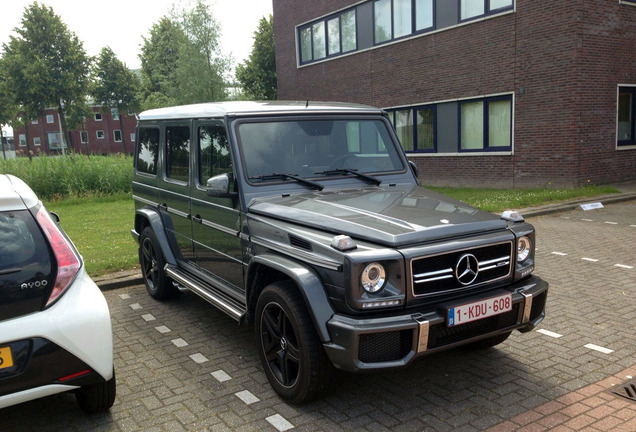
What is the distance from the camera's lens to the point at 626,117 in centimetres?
1518

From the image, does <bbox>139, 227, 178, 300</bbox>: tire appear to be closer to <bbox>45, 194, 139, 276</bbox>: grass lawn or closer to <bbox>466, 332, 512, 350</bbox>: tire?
<bbox>45, 194, 139, 276</bbox>: grass lawn

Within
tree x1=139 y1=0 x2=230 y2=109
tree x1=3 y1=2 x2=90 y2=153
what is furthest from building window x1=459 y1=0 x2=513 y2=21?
tree x1=3 y1=2 x2=90 y2=153

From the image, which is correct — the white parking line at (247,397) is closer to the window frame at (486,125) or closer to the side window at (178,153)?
the side window at (178,153)

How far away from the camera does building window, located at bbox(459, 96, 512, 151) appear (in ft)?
52.3

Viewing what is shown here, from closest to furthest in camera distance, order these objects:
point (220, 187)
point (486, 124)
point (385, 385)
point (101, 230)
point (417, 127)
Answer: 1. point (385, 385)
2. point (220, 187)
3. point (101, 230)
4. point (486, 124)
5. point (417, 127)

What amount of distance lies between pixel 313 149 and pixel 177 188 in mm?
1617

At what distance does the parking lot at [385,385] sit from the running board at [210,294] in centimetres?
43

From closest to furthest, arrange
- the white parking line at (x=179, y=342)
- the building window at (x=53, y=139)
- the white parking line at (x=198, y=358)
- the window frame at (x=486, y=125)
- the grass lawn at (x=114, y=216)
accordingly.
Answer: the white parking line at (x=198, y=358), the white parking line at (x=179, y=342), the grass lawn at (x=114, y=216), the window frame at (x=486, y=125), the building window at (x=53, y=139)

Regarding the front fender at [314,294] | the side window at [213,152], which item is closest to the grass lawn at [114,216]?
the side window at [213,152]

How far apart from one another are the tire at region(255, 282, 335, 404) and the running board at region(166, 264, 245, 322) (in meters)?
0.45

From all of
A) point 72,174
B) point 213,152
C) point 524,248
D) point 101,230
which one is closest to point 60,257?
point 213,152

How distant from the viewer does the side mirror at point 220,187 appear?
13.7ft

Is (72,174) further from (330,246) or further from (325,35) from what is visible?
(330,246)

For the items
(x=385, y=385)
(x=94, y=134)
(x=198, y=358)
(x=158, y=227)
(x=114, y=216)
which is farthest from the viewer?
(x=94, y=134)
